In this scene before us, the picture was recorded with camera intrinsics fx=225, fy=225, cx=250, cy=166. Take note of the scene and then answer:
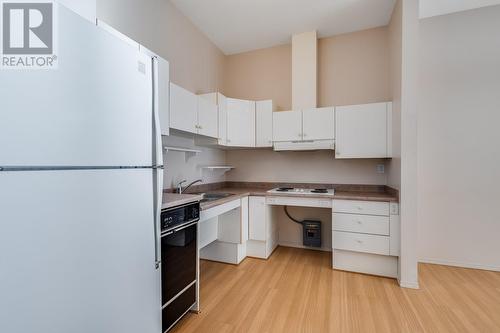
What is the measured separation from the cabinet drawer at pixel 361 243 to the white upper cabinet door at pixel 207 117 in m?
1.85

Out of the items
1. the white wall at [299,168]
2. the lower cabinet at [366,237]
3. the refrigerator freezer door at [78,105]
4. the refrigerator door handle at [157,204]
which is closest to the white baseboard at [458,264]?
the lower cabinet at [366,237]

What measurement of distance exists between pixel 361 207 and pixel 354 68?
6.20 ft

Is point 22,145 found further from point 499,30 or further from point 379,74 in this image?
point 499,30

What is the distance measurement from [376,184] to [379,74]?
144 cm

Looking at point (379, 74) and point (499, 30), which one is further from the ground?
point (499, 30)

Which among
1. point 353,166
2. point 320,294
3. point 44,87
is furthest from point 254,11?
point 320,294

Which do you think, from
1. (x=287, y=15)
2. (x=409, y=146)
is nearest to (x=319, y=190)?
(x=409, y=146)

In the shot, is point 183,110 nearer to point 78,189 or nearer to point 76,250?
point 78,189

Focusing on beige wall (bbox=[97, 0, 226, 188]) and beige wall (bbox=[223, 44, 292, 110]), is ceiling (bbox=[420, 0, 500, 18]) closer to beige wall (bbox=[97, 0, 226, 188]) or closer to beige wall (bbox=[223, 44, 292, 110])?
beige wall (bbox=[223, 44, 292, 110])

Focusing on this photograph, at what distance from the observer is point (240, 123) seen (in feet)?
10.1

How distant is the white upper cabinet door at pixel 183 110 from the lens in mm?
2006

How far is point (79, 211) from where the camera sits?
0.89 metres

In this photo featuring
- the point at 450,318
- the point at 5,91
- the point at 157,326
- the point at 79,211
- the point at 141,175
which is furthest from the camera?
the point at 450,318

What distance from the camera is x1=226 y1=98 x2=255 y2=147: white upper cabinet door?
3.01 m
